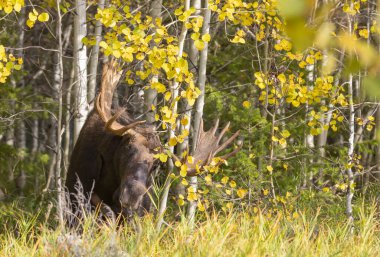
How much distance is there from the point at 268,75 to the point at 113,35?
6.50 ft

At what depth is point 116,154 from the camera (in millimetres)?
7965

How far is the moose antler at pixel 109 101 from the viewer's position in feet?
25.8

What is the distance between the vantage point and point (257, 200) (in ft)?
29.6

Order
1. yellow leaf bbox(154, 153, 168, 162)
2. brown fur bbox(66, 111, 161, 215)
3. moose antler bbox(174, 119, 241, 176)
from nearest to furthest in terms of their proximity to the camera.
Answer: yellow leaf bbox(154, 153, 168, 162)
brown fur bbox(66, 111, 161, 215)
moose antler bbox(174, 119, 241, 176)

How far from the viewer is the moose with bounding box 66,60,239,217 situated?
296 inches

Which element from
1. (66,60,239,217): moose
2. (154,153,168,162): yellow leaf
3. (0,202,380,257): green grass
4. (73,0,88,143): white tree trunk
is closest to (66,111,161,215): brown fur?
(66,60,239,217): moose

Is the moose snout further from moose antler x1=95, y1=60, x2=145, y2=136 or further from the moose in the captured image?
moose antler x1=95, y1=60, x2=145, y2=136

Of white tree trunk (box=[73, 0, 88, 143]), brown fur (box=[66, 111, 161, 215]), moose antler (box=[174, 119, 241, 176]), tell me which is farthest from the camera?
white tree trunk (box=[73, 0, 88, 143])

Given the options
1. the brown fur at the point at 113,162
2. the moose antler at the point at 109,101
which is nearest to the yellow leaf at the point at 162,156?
the brown fur at the point at 113,162

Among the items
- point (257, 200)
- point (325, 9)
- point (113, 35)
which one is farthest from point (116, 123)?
point (325, 9)

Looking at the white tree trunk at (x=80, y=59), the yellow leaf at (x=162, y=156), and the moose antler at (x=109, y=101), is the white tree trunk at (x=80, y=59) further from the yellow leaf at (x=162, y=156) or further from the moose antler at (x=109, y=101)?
the yellow leaf at (x=162, y=156)

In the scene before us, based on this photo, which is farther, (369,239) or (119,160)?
(119,160)

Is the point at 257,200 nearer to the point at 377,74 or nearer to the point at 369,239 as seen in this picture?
the point at 369,239

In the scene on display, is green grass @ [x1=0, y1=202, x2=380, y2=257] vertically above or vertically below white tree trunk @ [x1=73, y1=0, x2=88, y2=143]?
below
